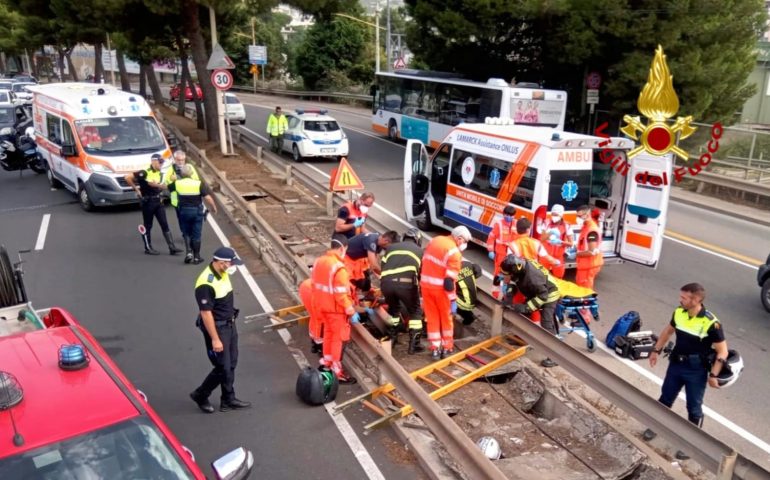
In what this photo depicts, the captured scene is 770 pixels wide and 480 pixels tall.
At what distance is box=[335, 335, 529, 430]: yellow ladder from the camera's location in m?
6.24

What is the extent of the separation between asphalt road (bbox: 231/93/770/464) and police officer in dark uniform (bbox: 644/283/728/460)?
Result: 89 centimetres

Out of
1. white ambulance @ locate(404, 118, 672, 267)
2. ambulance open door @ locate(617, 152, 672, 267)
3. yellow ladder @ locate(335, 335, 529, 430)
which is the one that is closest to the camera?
yellow ladder @ locate(335, 335, 529, 430)

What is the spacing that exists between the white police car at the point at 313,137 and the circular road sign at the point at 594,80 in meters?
8.83

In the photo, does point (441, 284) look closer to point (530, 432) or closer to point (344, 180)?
point (530, 432)

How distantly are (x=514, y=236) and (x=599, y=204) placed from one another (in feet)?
7.45

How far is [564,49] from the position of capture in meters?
22.1

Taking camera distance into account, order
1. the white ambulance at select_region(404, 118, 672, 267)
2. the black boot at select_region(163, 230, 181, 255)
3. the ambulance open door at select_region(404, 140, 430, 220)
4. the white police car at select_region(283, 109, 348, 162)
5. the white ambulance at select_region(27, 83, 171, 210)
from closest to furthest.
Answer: the white ambulance at select_region(404, 118, 672, 267) < the black boot at select_region(163, 230, 181, 255) < the ambulance open door at select_region(404, 140, 430, 220) < the white ambulance at select_region(27, 83, 171, 210) < the white police car at select_region(283, 109, 348, 162)

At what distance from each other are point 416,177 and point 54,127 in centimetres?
898

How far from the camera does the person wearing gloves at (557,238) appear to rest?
9281 mm

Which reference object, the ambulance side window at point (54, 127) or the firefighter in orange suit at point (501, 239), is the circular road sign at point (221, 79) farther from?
the firefighter in orange suit at point (501, 239)

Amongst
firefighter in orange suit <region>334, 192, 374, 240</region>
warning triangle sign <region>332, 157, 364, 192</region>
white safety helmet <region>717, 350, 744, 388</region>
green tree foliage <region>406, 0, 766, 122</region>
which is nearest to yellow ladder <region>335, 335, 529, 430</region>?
white safety helmet <region>717, 350, 744, 388</region>

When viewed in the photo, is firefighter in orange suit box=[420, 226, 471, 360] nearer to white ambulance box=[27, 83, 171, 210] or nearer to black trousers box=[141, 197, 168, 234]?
black trousers box=[141, 197, 168, 234]

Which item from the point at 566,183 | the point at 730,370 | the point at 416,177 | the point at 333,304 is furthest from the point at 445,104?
the point at 730,370

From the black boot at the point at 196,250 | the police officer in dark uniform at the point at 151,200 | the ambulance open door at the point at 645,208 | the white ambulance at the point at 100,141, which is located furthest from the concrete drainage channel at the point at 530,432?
the white ambulance at the point at 100,141
